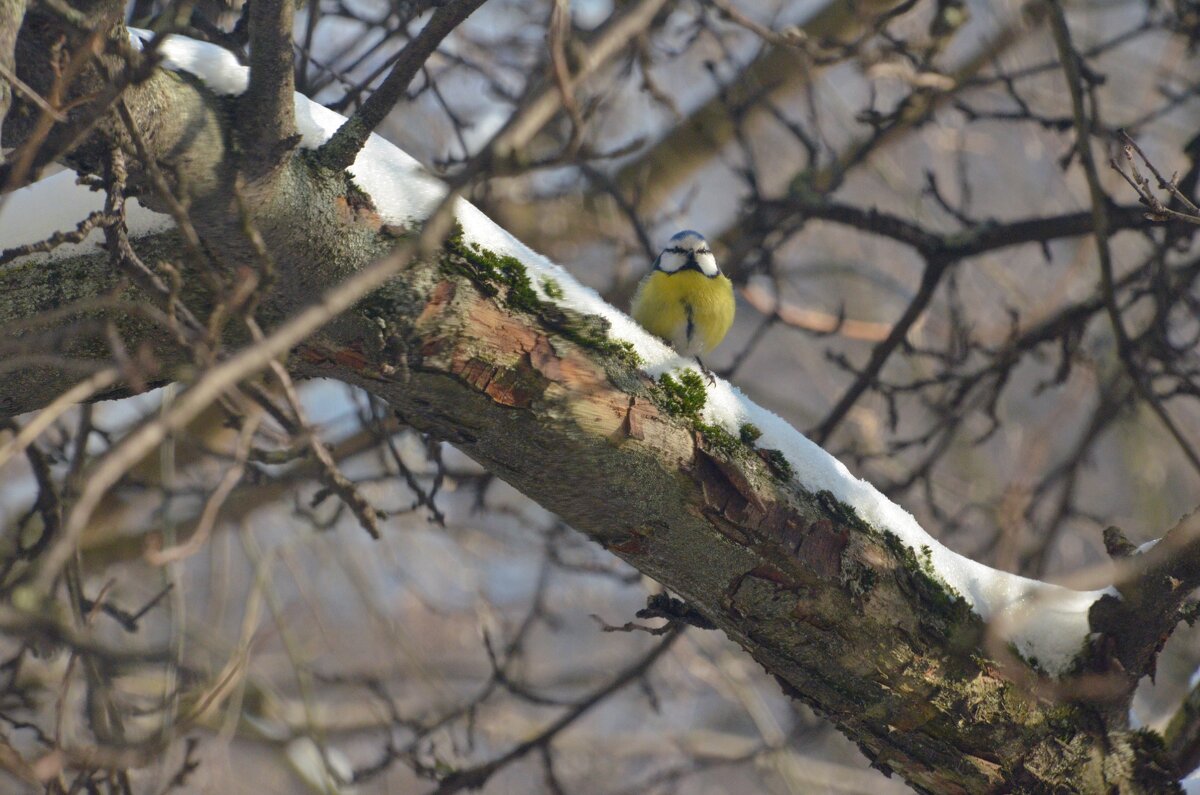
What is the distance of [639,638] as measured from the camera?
8.83 metres

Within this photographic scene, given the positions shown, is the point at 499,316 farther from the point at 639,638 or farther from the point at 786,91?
the point at 639,638

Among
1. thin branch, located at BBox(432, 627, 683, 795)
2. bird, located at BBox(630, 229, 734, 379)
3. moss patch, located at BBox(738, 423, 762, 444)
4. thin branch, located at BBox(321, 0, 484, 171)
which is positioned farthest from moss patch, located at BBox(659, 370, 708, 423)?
bird, located at BBox(630, 229, 734, 379)

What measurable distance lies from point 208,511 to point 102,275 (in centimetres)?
81

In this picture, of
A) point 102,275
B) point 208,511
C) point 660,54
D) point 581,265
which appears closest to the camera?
point 208,511

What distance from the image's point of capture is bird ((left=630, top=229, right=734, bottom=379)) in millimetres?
3754

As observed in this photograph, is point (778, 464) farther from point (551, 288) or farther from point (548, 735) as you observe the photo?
point (548, 735)

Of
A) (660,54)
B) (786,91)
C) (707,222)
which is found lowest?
(660,54)

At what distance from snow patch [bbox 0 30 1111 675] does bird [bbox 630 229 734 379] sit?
4.18 ft

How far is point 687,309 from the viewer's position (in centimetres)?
375

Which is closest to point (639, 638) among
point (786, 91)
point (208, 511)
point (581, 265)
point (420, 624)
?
point (420, 624)

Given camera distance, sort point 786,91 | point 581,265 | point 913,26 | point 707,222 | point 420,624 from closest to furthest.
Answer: point 786,91
point 913,26
point 581,265
point 707,222
point 420,624

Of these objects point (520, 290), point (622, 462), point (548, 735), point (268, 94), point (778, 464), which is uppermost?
point (268, 94)

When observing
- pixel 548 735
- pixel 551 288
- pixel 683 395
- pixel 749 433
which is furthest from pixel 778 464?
pixel 548 735

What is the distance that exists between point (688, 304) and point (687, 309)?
24 mm
